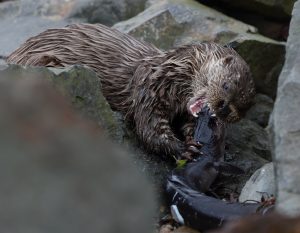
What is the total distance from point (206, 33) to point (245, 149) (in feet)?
4.47

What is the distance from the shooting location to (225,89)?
5598mm

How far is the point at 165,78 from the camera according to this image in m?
5.84

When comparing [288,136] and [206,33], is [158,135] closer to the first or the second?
[206,33]

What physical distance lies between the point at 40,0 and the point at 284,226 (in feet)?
20.9

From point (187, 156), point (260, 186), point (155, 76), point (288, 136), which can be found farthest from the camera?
point (155, 76)

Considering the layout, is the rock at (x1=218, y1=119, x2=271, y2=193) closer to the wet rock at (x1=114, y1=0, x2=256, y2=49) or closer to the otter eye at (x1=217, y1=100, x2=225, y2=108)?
the otter eye at (x1=217, y1=100, x2=225, y2=108)

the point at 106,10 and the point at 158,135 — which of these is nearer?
the point at 158,135

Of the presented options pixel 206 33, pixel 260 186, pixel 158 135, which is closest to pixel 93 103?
pixel 158 135

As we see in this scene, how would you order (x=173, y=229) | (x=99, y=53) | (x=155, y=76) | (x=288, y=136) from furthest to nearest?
1. (x=99, y=53)
2. (x=155, y=76)
3. (x=173, y=229)
4. (x=288, y=136)

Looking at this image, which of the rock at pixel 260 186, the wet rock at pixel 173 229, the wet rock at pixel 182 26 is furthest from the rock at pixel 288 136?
the wet rock at pixel 182 26

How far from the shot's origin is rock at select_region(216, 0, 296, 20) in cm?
704

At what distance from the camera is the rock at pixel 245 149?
530cm

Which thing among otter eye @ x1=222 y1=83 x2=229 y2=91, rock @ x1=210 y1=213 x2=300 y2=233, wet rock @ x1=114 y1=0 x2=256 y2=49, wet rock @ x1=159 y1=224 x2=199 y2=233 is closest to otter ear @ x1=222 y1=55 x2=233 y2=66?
otter eye @ x1=222 y1=83 x2=229 y2=91

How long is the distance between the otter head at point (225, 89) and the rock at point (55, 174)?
3.77 m
